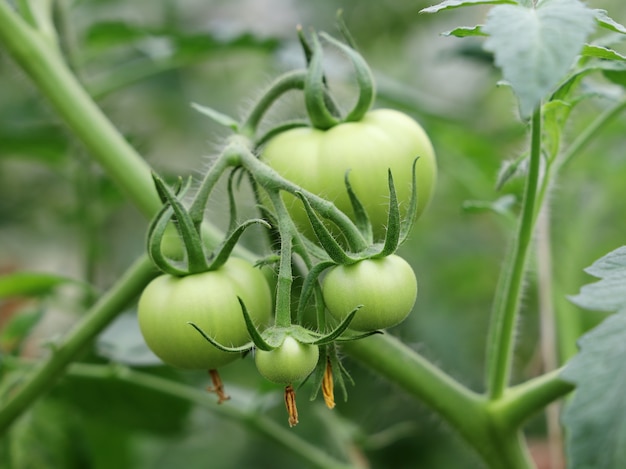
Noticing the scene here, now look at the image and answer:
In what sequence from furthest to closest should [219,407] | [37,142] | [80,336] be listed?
[37,142] → [219,407] → [80,336]

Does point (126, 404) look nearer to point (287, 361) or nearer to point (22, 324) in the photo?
point (22, 324)

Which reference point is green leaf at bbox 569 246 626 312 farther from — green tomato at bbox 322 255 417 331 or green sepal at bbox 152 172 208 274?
green sepal at bbox 152 172 208 274

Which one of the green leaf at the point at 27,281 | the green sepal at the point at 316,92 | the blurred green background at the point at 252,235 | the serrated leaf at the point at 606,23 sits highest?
the serrated leaf at the point at 606,23

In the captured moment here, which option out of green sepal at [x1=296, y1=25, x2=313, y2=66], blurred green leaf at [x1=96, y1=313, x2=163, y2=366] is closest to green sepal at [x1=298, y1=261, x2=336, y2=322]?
green sepal at [x1=296, y1=25, x2=313, y2=66]

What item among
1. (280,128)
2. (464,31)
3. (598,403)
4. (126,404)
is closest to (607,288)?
(598,403)

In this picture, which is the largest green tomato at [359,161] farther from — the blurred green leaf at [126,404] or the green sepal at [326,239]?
the blurred green leaf at [126,404]

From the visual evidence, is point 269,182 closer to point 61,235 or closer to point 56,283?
point 56,283

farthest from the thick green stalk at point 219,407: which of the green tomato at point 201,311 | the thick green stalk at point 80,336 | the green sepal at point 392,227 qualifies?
the green sepal at point 392,227
